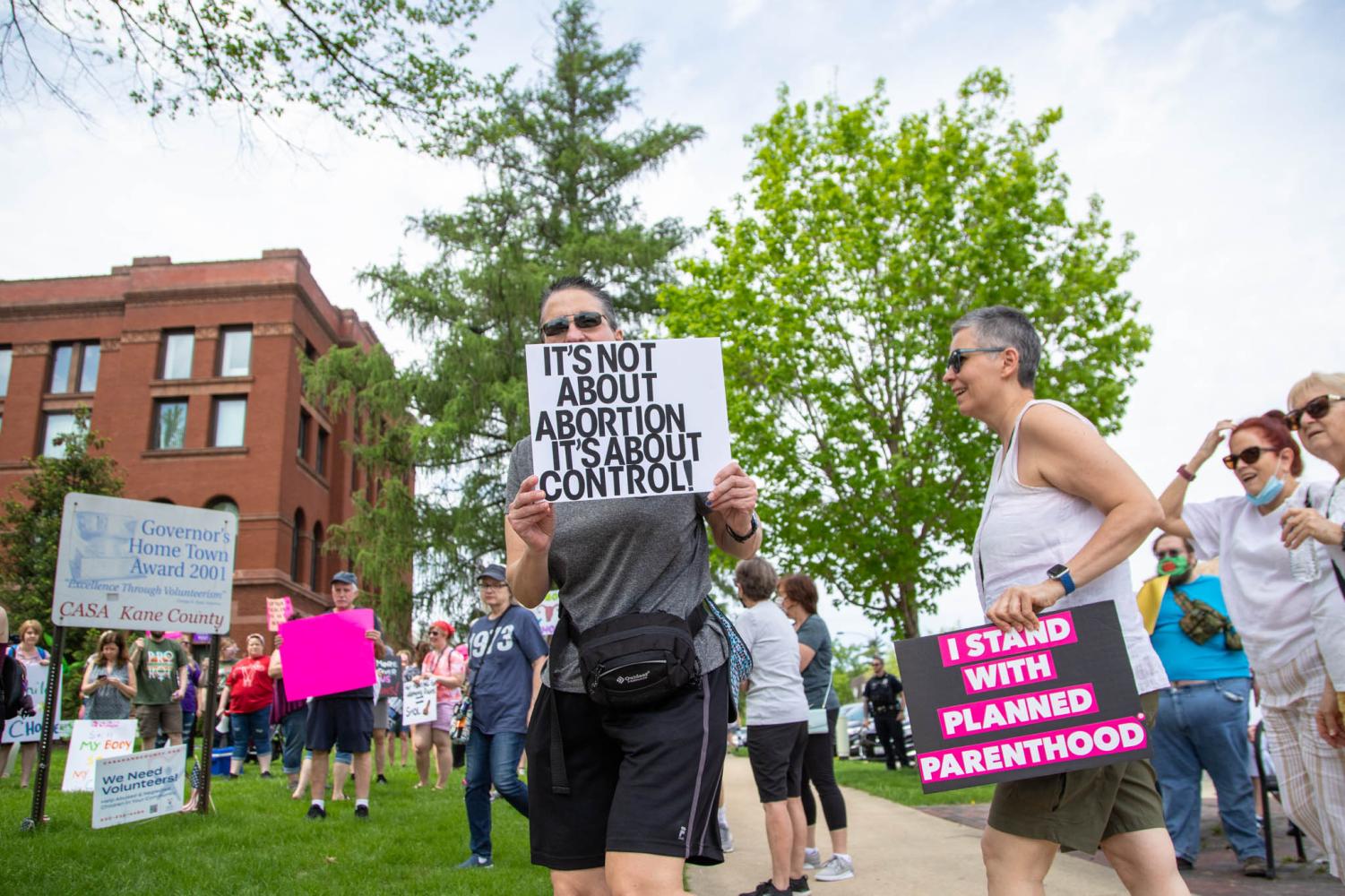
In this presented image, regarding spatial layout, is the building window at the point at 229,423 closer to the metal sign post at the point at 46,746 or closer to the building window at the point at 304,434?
the building window at the point at 304,434

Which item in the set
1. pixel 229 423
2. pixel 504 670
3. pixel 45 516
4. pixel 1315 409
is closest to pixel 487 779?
pixel 504 670

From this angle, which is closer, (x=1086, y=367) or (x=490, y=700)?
(x=490, y=700)

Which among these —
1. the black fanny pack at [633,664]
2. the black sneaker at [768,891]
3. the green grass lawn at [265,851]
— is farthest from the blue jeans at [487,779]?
the black fanny pack at [633,664]

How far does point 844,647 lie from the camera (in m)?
78.2

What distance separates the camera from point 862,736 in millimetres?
26828

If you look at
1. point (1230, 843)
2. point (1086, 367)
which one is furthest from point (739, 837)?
point (1086, 367)

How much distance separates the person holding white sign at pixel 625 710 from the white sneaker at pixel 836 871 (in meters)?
4.31

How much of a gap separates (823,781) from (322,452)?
1495 inches

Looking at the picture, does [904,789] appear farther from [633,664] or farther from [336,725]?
[633,664]

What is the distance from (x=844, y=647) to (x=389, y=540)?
5701 cm

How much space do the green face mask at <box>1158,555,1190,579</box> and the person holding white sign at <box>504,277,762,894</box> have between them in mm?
4959

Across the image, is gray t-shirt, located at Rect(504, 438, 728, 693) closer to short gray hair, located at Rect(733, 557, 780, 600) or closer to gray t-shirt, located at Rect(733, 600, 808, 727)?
gray t-shirt, located at Rect(733, 600, 808, 727)

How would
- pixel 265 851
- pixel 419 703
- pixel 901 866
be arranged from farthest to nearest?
pixel 419 703 → pixel 901 866 → pixel 265 851

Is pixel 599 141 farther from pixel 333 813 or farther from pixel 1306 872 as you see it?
pixel 1306 872
